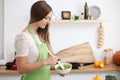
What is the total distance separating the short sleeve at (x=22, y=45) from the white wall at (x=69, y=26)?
1356mm

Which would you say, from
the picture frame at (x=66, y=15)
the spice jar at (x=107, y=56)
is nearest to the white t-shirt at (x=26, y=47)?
the picture frame at (x=66, y=15)

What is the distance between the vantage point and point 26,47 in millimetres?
1352

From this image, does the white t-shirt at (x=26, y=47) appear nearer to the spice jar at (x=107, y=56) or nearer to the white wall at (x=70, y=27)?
the white wall at (x=70, y=27)

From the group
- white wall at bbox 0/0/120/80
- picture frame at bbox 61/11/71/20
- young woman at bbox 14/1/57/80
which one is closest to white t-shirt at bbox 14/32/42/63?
young woman at bbox 14/1/57/80

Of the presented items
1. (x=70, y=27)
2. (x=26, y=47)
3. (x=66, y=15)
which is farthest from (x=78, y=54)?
(x=26, y=47)

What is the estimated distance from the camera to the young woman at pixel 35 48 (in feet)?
4.39

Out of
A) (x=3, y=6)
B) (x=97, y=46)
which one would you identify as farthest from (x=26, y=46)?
(x=97, y=46)

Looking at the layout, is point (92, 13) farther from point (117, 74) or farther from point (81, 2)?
point (117, 74)

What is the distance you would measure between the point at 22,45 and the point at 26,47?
1.0 inches

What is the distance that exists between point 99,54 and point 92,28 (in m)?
0.33

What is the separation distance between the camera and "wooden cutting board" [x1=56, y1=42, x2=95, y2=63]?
2734mm

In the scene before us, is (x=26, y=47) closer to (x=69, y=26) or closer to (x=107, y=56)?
(x=69, y=26)

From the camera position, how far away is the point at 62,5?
2.75m

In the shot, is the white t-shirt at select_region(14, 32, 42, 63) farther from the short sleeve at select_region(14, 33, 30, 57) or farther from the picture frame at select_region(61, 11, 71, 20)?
the picture frame at select_region(61, 11, 71, 20)
